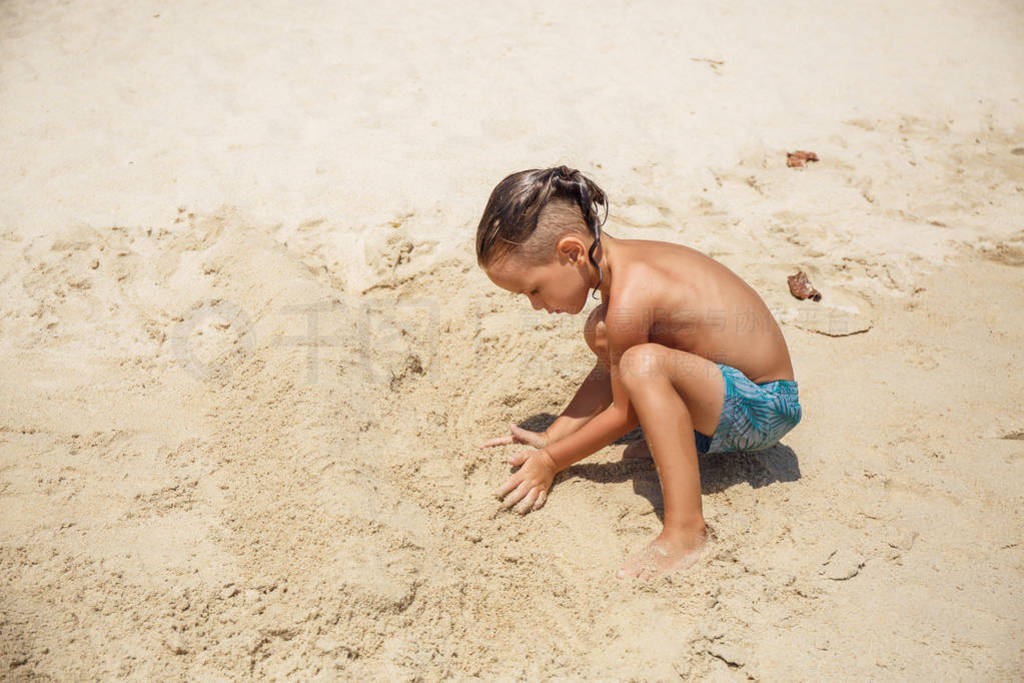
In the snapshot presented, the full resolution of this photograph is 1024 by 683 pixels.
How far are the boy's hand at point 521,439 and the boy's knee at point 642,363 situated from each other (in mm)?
543

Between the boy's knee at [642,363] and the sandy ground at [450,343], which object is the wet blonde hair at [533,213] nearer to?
the boy's knee at [642,363]

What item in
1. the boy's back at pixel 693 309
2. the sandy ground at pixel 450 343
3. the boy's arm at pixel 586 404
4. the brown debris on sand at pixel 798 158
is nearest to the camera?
the sandy ground at pixel 450 343

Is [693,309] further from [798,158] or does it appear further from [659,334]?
[798,158]

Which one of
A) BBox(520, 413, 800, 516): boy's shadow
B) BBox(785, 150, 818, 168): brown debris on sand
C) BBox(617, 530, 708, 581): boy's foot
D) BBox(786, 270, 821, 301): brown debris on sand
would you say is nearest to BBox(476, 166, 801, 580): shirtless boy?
BBox(617, 530, 708, 581): boy's foot

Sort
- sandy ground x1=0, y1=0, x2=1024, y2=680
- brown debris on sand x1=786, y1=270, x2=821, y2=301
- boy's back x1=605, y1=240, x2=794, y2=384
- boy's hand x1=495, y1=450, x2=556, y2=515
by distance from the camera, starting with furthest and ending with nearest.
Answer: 1. brown debris on sand x1=786, y1=270, x2=821, y2=301
2. boy's hand x1=495, y1=450, x2=556, y2=515
3. boy's back x1=605, y1=240, x2=794, y2=384
4. sandy ground x1=0, y1=0, x2=1024, y2=680

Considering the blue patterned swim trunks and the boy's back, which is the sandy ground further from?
the boy's back

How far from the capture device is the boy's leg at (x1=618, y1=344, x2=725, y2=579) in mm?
1826

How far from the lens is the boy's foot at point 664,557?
6.07 ft

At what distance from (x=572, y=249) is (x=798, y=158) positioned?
93.5 inches

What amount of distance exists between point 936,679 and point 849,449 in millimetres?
794

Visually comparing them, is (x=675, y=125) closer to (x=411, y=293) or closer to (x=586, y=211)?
(x=411, y=293)

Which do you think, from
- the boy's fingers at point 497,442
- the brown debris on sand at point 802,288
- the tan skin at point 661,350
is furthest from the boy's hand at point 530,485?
the brown debris on sand at point 802,288

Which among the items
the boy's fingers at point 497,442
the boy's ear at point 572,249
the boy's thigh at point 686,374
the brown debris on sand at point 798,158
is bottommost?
the boy's fingers at point 497,442

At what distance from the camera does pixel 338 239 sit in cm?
305
